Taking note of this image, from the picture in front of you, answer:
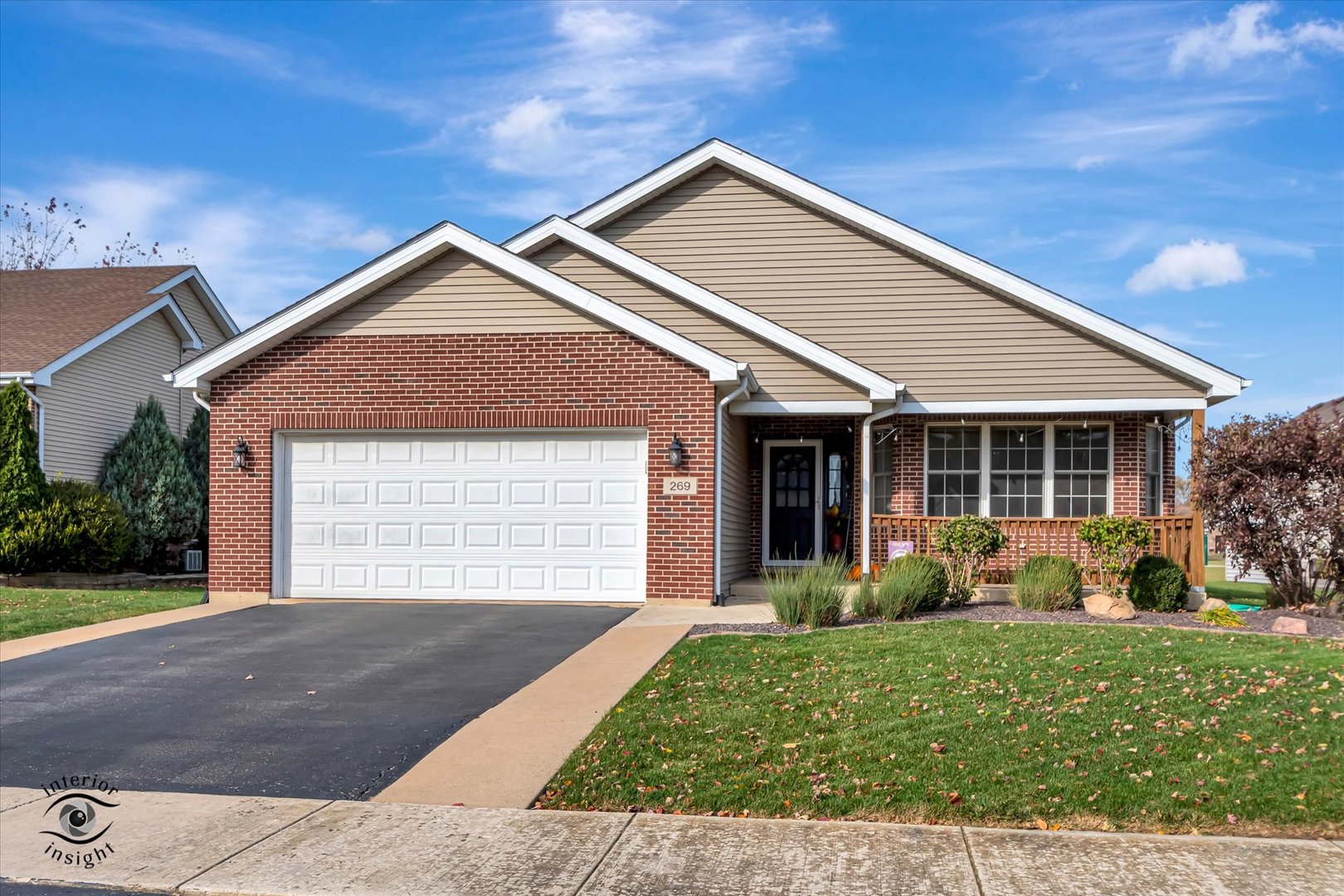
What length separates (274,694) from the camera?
9.58 metres

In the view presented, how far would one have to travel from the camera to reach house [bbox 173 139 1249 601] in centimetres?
1477

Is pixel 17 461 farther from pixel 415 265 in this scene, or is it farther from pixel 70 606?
pixel 415 265

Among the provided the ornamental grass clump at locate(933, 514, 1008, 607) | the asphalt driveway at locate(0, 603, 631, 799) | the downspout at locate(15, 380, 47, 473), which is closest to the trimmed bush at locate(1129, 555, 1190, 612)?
the ornamental grass clump at locate(933, 514, 1008, 607)

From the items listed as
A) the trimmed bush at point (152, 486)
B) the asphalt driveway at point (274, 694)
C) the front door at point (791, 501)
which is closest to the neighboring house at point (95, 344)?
the trimmed bush at point (152, 486)

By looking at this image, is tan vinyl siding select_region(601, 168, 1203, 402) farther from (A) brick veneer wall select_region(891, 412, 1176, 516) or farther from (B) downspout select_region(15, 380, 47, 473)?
(B) downspout select_region(15, 380, 47, 473)

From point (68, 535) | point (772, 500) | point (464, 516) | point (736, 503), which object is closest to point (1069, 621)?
point (736, 503)

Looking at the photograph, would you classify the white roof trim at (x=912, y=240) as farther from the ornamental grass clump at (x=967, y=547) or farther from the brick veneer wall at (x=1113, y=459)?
the ornamental grass clump at (x=967, y=547)

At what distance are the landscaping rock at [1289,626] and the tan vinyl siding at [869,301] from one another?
5013 mm

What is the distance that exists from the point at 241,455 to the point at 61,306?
1256cm

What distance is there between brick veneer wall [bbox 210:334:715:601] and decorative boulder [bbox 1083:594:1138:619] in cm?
456

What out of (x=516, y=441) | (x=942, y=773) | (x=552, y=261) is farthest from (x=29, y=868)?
(x=552, y=261)

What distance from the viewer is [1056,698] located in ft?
27.4

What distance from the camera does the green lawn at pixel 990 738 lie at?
635 cm

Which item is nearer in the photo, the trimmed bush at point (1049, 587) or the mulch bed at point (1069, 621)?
the mulch bed at point (1069, 621)
